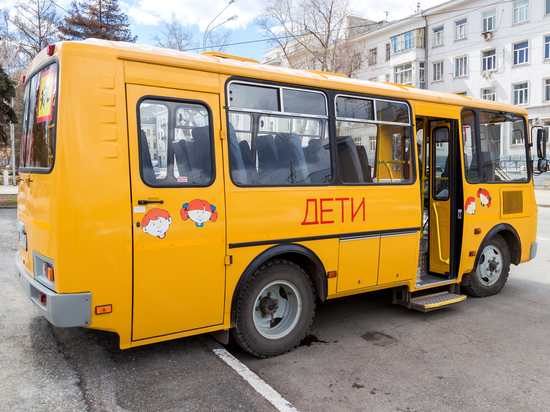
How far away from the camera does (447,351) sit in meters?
4.58

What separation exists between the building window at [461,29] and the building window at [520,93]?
20.3 ft

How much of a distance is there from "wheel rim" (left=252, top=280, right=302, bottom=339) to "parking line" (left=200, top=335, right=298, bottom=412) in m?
0.38

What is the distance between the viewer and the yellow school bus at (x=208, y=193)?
11.4ft

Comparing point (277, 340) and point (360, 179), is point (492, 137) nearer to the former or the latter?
point (360, 179)

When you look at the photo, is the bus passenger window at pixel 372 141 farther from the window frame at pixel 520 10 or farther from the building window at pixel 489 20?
the building window at pixel 489 20

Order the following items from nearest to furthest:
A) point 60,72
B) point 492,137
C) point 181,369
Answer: point 60,72, point 181,369, point 492,137

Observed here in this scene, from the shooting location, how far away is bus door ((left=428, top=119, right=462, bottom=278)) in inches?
239

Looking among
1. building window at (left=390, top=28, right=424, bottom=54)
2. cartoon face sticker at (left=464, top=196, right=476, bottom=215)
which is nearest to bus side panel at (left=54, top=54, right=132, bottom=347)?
cartoon face sticker at (left=464, top=196, right=476, bottom=215)

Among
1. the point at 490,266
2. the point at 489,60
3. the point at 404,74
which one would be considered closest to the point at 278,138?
the point at 490,266

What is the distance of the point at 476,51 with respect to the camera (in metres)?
34.5

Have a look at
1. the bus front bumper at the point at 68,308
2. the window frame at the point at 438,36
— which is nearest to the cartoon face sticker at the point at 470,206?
the bus front bumper at the point at 68,308

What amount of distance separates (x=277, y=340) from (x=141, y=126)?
2.34m

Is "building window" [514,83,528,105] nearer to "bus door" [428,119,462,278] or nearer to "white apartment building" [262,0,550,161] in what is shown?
"white apartment building" [262,0,550,161]

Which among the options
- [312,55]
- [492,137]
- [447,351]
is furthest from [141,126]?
[312,55]
